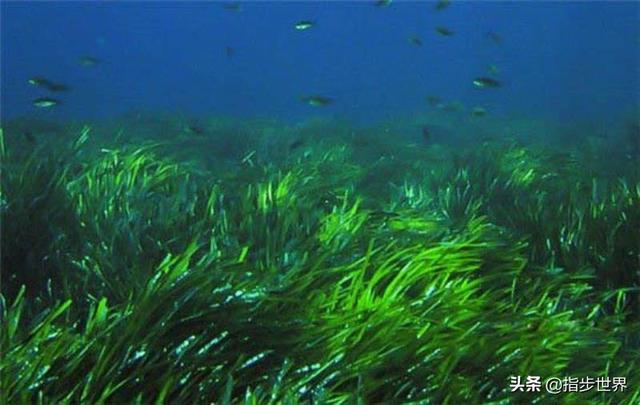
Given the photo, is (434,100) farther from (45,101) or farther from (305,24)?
(45,101)

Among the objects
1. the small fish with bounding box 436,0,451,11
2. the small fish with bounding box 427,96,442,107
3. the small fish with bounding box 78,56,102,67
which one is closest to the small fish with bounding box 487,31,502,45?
the small fish with bounding box 427,96,442,107

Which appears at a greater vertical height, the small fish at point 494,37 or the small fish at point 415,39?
the small fish at point 415,39

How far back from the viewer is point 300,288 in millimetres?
3104

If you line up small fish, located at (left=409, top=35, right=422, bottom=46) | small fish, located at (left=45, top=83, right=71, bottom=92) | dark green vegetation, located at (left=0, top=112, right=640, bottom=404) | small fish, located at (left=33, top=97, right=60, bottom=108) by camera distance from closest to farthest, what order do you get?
dark green vegetation, located at (left=0, top=112, right=640, bottom=404), small fish, located at (left=33, top=97, right=60, bottom=108), small fish, located at (left=45, top=83, right=71, bottom=92), small fish, located at (left=409, top=35, right=422, bottom=46)

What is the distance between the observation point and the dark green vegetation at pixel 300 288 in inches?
105

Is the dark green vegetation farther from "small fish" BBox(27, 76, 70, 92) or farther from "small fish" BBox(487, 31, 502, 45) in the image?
"small fish" BBox(487, 31, 502, 45)

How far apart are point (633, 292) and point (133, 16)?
130 metres

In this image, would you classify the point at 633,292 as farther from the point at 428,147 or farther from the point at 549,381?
the point at 428,147

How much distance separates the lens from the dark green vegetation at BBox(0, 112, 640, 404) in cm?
267

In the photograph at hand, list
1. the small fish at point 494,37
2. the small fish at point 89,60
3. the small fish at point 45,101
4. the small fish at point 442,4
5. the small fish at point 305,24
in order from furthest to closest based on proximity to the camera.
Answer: the small fish at point 494,37 → the small fish at point 89,60 → the small fish at point 442,4 → the small fish at point 305,24 → the small fish at point 45,101

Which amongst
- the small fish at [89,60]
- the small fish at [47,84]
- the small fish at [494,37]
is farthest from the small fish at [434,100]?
the small fish at [47,84]

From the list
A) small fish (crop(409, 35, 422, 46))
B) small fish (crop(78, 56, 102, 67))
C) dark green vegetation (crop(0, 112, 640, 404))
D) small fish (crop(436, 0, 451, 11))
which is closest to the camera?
dark green vegetation (crop(0, 112, 640, 404))

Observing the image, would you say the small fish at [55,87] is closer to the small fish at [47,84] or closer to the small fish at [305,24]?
the small fish at [47,84]

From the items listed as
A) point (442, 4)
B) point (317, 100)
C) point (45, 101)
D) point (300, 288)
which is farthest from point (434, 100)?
point (300, 288)
